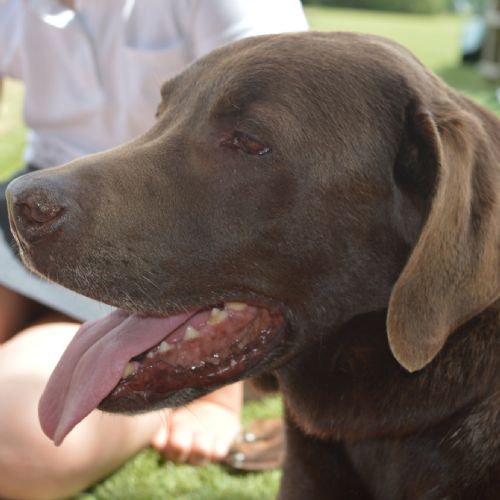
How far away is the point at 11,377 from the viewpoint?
10.2ft

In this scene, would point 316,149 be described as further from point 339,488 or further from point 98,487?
point 98,487

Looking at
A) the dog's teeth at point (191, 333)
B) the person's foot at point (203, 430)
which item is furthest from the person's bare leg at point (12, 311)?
the dog's teeth at point (191, 333)

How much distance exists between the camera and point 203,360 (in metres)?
2.29

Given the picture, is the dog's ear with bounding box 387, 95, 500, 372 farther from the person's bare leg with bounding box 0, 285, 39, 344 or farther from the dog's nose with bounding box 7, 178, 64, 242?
the person's bare leg with bounding box 0, 285, 39, 344

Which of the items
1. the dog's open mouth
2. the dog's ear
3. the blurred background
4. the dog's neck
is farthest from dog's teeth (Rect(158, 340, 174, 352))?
the blurred background

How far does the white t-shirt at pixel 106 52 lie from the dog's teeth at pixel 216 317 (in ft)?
3.56

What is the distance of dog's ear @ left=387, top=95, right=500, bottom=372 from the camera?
2.05 metres

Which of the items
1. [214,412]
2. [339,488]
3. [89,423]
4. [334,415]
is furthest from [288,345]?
[214,412]

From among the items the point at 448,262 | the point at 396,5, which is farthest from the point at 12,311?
the point at 396,5

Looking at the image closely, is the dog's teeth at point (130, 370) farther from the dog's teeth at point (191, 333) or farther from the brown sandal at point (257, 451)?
the brown sandal at point (257, 451)

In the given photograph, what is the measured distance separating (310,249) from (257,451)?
1.32 meters

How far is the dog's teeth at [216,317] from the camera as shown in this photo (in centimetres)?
233

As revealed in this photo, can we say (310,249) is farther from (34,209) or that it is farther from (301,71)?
(34,209)

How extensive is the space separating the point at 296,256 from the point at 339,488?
64cm
